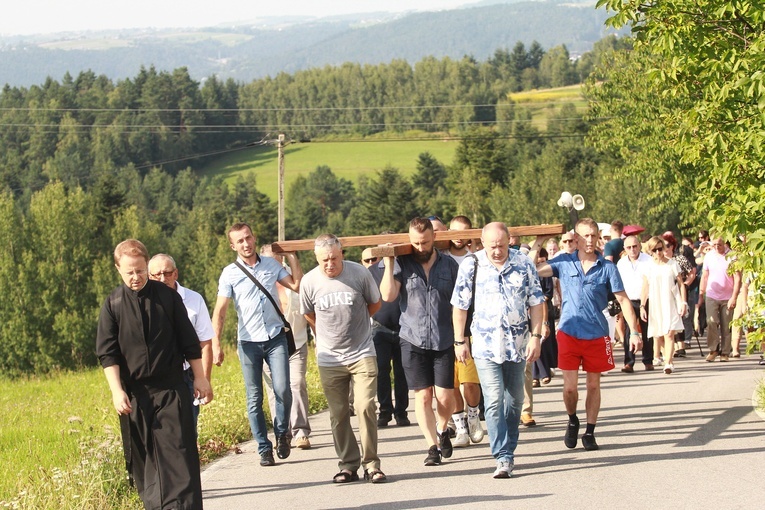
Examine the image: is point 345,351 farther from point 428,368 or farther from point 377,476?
point 377,476

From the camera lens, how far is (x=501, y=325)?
8.57 metres

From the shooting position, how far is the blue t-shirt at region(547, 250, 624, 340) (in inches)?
376

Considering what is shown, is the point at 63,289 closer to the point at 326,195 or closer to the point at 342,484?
the point at 326,195

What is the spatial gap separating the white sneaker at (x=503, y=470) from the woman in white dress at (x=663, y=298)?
7210mm

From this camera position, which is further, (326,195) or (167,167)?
(167,167)

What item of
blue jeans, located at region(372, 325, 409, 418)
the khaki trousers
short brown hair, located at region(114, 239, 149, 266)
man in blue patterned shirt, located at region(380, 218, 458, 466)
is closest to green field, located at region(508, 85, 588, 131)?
blue jeans, located at region(372, 325, 409, 418)

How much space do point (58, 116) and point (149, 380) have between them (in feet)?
433

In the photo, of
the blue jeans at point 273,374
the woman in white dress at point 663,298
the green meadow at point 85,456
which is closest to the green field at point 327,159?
the woman in white dress at point 663,298

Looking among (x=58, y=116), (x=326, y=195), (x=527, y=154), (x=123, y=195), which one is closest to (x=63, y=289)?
(x=123, y=195)

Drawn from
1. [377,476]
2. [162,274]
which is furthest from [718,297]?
[162,274]

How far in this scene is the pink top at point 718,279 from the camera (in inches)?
655

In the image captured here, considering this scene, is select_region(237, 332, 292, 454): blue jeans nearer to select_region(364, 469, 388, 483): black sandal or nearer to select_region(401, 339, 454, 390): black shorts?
select_region(401, 339, 454, 390): black shorts

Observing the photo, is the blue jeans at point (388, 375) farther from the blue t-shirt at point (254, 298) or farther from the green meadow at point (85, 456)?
the blue t-shirt at point (254, 298)

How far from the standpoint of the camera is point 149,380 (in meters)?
6.94
